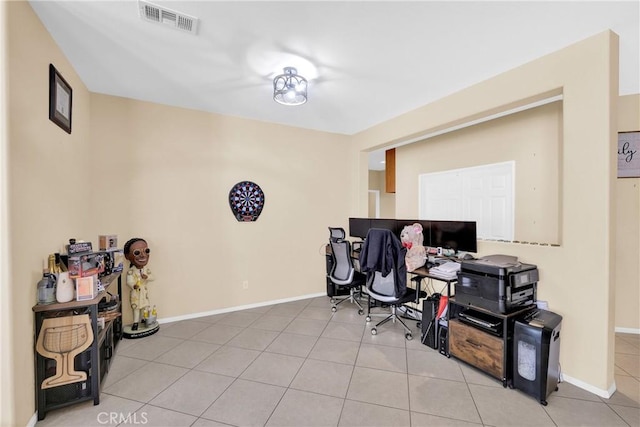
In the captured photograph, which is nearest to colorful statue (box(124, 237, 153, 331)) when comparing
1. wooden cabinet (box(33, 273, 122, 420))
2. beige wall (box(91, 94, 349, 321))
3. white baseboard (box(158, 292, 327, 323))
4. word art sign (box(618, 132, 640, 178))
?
beige wall (box(91, 94, 349, 321))

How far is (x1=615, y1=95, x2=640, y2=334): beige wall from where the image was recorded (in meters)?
3.07

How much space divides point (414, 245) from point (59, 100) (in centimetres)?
364

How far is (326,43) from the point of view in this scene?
2.09 metres

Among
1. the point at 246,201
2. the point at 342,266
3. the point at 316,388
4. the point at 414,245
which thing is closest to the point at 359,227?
the point at 342,266

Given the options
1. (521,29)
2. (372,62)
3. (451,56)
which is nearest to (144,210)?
(372,62)

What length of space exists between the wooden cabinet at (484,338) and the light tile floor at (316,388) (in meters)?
0.11

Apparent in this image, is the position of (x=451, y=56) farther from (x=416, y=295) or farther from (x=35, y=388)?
(x=35, y=388)

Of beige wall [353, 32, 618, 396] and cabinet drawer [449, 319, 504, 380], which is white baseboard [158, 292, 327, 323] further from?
beige wall [353, 32, 618, 396]

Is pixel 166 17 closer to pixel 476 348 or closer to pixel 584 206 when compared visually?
pixel 584 206

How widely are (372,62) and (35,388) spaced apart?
3.46 meters

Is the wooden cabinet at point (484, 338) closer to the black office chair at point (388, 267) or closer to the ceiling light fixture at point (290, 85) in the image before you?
the black office chair at point (388, 267)

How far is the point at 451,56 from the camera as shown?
7.43ft

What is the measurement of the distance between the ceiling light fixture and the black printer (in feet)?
7.11

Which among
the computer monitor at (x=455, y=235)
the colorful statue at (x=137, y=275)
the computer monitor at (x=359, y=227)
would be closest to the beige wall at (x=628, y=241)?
the computer monitor at (x=455, y=235)
